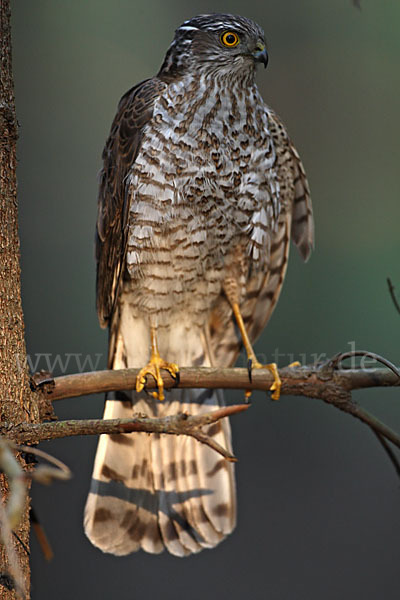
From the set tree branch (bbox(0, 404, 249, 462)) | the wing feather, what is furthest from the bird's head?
tree branch (bbox(0, 404, 249, 462))

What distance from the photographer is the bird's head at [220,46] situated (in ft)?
6.23

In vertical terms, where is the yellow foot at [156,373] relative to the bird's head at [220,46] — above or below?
below

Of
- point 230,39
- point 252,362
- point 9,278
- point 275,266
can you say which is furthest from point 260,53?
point 9,278

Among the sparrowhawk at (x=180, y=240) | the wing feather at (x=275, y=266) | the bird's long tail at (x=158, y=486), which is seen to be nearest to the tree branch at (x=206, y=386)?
the sparrowhawk at (x=180, y=240)

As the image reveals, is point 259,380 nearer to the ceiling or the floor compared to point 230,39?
nearer to the floor

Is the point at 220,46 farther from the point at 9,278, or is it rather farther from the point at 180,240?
the point at 9,278

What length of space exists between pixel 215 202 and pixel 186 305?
385 millimetres

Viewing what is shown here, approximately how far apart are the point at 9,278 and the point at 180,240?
83 cm

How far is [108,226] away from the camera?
6.47 feet

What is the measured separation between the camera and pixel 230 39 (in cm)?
192

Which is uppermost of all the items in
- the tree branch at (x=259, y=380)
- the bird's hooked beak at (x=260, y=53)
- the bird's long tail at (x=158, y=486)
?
the bird's hooked beak at (x=260, y=53)

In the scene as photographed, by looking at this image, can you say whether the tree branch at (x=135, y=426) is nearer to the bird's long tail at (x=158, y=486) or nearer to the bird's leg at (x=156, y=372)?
the bird's leg at (x=156, y=372)

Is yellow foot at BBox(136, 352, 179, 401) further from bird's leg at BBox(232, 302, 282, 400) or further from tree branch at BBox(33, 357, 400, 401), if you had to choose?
bird's leg at BBox(232, 302, 282, 400)

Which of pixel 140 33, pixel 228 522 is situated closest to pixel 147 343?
pixel 228 522
